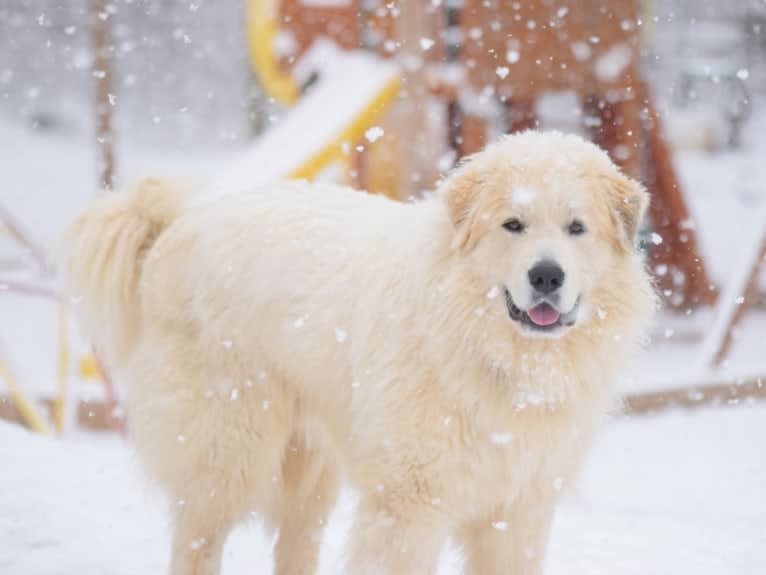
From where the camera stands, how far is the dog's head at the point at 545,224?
3.16 m

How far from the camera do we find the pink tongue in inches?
126

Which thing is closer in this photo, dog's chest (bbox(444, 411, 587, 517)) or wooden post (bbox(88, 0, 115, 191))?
dog's chest (bbox(444, 411, 587, 517))

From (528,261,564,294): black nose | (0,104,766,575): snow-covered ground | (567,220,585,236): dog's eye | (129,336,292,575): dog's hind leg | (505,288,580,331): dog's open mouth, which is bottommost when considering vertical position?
(0,104,766,575): snow-covered ground

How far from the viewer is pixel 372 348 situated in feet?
11.5

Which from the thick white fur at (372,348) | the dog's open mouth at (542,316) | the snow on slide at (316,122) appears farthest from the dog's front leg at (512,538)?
the snow on slide at (316,122)

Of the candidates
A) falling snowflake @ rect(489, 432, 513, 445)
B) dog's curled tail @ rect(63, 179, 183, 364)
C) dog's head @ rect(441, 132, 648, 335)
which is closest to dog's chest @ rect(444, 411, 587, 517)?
falling snowflake @ rect(489, 432, 513, 445)

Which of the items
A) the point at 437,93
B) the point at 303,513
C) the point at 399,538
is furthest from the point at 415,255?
the point at 437,93

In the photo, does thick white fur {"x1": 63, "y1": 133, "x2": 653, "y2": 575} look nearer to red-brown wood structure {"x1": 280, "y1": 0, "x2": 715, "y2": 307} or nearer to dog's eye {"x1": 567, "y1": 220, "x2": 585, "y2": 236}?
dog's eye {"x1": 567, "y1": 220, "x2": 585, "y2": 236}

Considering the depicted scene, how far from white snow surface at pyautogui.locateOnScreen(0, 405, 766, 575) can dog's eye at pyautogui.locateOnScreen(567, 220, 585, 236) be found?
879 millimetres

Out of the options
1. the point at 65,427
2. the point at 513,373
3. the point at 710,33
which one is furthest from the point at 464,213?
the point at 710,33

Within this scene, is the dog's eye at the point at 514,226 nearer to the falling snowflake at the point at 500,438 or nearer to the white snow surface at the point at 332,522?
the falling snowflake at the point at 500,438

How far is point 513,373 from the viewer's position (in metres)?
3.35

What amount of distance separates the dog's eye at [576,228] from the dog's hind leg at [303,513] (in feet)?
4.69

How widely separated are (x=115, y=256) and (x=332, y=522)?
174 centimetres
